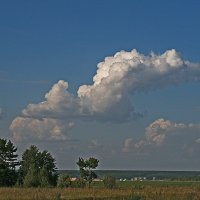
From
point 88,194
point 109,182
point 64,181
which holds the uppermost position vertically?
point 64,181

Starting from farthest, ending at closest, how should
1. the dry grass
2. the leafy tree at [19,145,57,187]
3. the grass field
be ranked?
the leafy tree at [19,145,57,187] → the grass field → the dry grass

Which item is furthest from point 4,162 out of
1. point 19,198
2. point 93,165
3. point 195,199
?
point 195,199

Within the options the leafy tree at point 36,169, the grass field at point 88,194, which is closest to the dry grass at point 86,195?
the grass field at point 88,194

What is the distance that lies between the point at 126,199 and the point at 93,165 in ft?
106

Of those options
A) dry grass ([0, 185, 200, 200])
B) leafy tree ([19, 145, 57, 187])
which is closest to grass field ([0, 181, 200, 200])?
dry grass ([0, 185, 200, 200])

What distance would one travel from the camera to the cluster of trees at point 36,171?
68.5 meters

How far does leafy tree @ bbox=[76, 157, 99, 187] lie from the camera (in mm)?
74812

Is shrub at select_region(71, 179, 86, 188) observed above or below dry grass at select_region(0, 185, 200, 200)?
above

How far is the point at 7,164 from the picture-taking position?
72062 mm

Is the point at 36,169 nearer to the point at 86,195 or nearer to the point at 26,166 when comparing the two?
the point at 26,166

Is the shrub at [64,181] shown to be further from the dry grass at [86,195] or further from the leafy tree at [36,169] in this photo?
the dry grass at [86,195]

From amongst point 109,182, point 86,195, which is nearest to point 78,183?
point 109,182

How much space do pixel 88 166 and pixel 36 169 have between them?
8.58 meters

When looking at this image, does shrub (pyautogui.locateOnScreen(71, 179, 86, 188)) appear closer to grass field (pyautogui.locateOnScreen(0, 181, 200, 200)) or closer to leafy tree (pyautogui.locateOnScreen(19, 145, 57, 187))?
leafy tree (pyautogui.locateOnScreen(19, 145, 57, 187))
